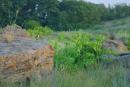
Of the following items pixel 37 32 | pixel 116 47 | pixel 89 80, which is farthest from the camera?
pixel 116 47

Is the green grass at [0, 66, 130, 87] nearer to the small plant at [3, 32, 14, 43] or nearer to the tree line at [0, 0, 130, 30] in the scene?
the small plant at [3, 32, 14, 43]

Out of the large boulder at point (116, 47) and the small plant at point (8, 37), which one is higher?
the small plant at point (8, 37)

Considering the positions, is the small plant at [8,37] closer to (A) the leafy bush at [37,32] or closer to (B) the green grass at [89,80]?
(B) the green grass at [89,80]

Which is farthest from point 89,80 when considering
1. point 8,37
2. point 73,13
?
point 73,13

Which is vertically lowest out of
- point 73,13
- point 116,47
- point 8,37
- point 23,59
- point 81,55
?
point 116,47

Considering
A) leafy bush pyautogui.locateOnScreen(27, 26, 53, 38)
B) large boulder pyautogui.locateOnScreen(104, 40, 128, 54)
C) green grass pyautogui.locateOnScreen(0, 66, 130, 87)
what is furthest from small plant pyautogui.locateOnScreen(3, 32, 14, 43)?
large boulder pyautogui.locateOnScreen(104, 40, 128, 54)

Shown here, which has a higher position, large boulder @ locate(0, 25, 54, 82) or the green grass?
large boulder @ locate(0, 25, 54, 82)

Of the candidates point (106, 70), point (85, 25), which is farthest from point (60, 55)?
point (85, 25)

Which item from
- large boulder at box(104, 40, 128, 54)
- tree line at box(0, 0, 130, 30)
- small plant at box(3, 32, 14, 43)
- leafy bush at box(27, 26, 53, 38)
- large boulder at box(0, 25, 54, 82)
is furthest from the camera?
tree line at box(0, 0, 130, 30)

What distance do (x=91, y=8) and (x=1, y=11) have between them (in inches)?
1281

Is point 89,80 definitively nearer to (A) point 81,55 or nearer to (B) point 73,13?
(A) point 81,55

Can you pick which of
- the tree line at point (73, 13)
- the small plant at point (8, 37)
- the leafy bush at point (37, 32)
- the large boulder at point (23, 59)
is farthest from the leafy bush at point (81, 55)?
the tree line at point (73, 13)

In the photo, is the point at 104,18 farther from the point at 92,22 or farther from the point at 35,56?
the point at 35,56

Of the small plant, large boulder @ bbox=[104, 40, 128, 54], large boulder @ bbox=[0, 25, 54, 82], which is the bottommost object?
large boulder @ bbox=[104, 40, 128, 54]
